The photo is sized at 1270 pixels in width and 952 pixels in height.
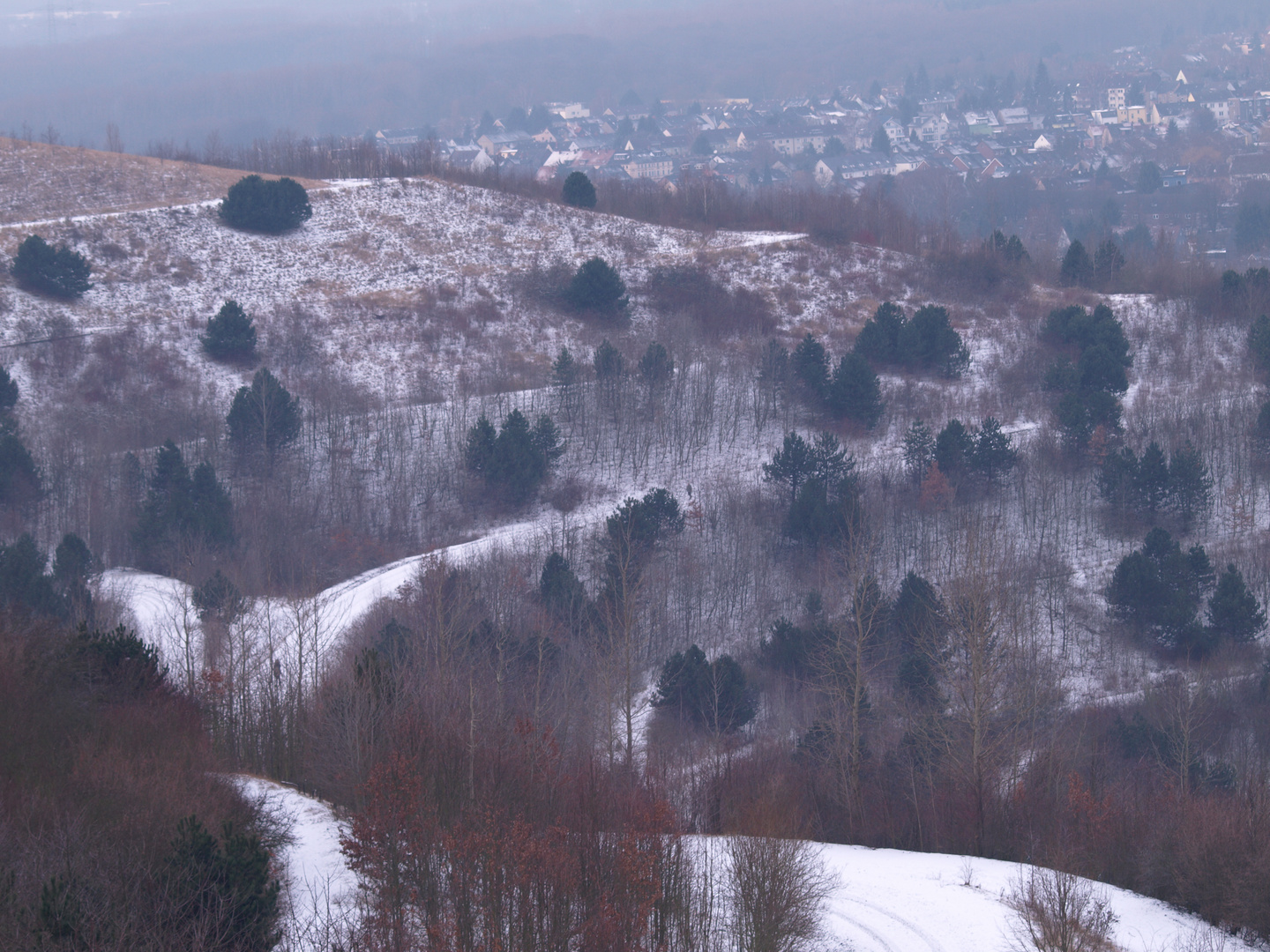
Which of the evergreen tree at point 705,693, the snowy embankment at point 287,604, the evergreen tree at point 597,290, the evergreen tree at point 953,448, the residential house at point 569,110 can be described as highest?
the residential house at point 569,110

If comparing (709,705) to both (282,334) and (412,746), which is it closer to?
(412,746)

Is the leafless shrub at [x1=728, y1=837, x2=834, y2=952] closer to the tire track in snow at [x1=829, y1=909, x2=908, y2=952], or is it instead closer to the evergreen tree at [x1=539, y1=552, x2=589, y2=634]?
the tire track in snow at [x1=829, y1=909, x2=908, y2=952]

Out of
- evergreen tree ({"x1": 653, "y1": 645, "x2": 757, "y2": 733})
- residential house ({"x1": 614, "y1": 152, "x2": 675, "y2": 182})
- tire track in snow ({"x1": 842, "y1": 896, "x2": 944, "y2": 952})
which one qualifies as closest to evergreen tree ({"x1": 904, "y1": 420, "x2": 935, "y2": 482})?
evergreen tree ({"x1": 653, "y1": 645, "x2": 757, "y2": 733})

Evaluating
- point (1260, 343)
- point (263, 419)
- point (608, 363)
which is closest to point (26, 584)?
point (263, 419)

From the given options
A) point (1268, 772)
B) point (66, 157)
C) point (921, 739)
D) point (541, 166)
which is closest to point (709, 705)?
point (921, 739)

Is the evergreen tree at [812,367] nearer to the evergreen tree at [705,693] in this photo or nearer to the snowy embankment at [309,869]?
Answer: the evergreen tree at [705,693]

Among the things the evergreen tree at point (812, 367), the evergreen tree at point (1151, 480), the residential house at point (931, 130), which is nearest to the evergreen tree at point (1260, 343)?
the evergreen tree at point (1151, 480)
